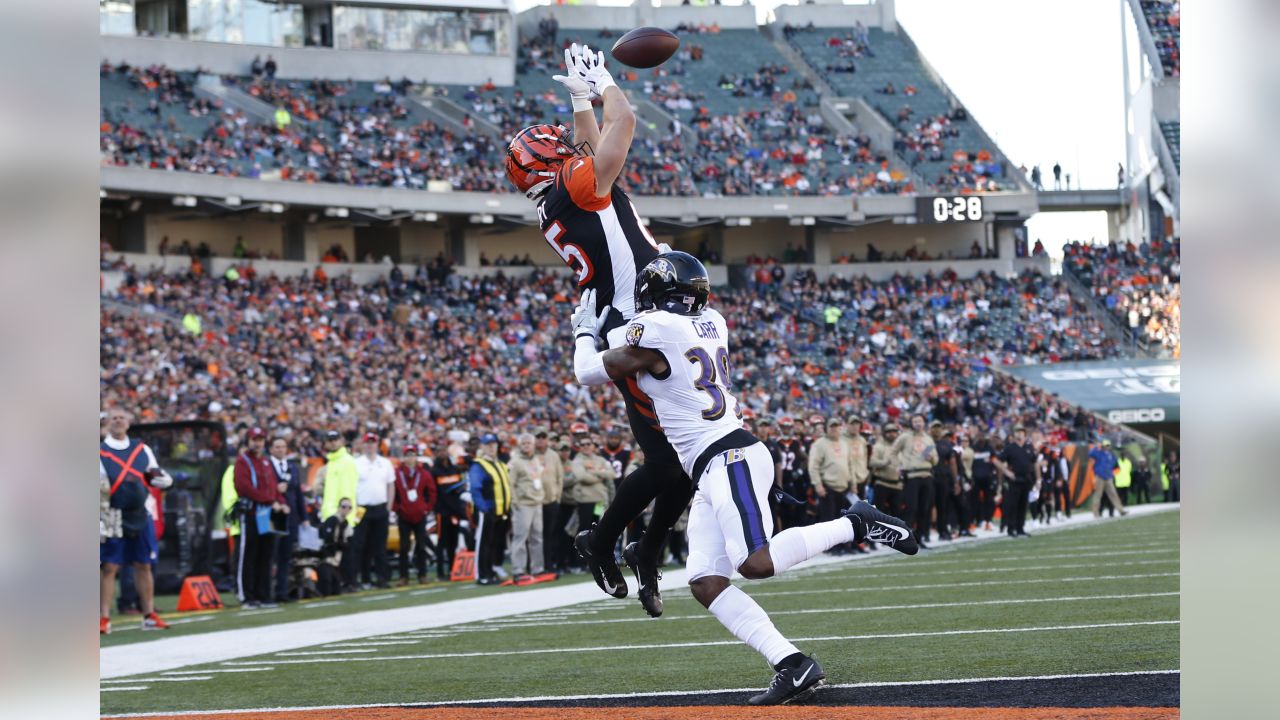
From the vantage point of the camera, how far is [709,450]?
20.6 feet

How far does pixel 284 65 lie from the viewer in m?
44.4

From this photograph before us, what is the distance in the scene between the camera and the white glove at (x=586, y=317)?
659 cm

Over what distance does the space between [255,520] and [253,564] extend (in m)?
0.51

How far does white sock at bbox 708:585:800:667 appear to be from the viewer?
620 cm

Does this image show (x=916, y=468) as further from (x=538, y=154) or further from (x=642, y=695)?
(x=642, y=695)

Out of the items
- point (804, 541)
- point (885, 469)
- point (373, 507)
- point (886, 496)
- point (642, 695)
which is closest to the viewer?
point (804, 541)

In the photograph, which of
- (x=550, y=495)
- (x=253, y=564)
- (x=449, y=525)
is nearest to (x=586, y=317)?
(x=253, y=564)

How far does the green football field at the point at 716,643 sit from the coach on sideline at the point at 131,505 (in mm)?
501

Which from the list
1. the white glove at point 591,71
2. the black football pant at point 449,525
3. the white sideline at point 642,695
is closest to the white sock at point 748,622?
the white sideline at point 642,695
